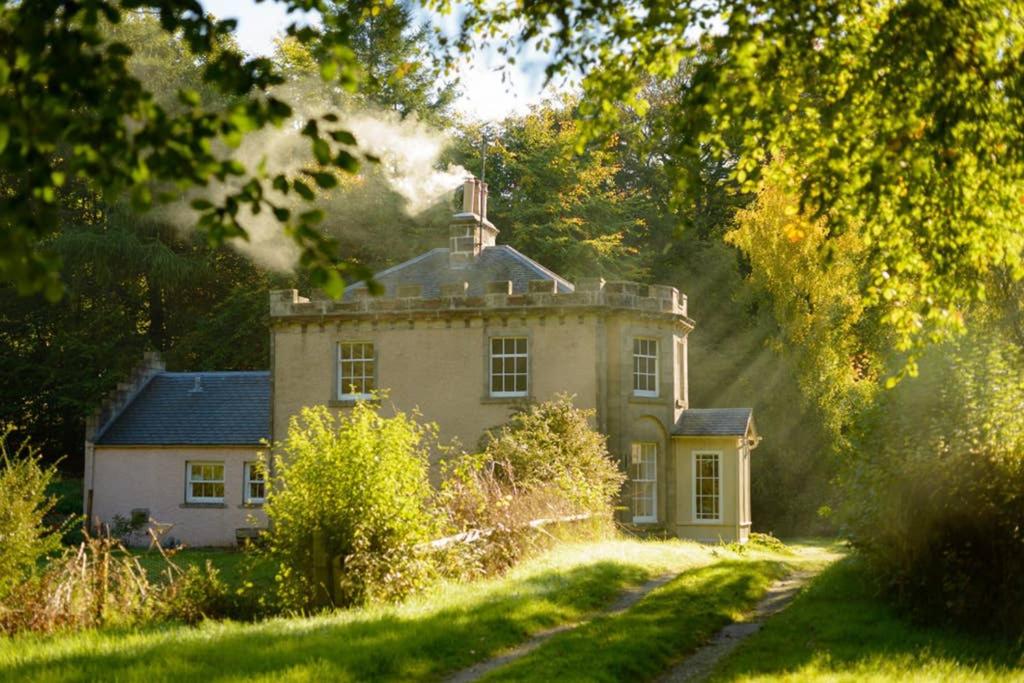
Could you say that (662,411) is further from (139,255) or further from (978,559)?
(139,255)

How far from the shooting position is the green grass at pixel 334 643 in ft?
31.0

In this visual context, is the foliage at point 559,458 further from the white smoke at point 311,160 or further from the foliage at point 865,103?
the white smoke at point 311,160

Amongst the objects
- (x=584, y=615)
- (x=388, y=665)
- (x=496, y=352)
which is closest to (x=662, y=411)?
(x=496, y=352)

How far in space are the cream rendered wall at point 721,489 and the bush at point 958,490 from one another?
15792 millimetres

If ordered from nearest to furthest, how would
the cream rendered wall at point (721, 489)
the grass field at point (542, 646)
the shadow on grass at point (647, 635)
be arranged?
the grass field at point (542, 646)
the shadow on grass at point (647, 635)
the cream rendered wall at point (721, 489)

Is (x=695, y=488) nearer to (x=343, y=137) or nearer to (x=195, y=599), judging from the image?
(x=195, y=599)

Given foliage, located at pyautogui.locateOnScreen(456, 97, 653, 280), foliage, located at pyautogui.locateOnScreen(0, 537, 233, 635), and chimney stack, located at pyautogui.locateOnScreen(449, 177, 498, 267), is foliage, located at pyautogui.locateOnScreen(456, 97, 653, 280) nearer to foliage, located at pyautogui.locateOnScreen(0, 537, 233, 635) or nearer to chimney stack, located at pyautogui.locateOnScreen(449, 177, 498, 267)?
chimney stack, located at pyautogui.locateOnScreen(449, 177, 498, 267)

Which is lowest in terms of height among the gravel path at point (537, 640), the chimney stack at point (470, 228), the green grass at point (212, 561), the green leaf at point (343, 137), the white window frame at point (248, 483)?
the green grass at point (212, 561)

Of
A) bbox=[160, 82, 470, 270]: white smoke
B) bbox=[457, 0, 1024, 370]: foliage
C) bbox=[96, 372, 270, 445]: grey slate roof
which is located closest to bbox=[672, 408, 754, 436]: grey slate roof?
bbox=[96, 372, 270, 445]: grey slate roof

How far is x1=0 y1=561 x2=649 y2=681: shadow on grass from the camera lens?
9422 mm

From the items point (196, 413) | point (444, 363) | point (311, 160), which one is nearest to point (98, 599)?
point (444, 363)

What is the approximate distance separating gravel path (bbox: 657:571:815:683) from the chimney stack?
15.1 meters

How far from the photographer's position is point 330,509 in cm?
1340

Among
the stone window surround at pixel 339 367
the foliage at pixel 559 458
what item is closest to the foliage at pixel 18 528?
the foliage at pixel 559 458
